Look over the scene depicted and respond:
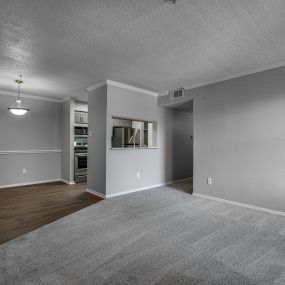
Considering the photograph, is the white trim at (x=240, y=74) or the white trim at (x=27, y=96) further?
the white trim at (x=27, y=96)

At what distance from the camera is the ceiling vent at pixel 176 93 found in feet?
15.3

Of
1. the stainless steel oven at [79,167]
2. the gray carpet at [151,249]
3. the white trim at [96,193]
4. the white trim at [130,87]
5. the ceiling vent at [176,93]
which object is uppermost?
the white trim at [130,87]

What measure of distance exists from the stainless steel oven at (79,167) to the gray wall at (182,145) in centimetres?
265

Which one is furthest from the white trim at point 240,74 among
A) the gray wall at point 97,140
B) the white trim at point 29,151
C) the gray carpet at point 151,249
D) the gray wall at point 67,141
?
the white trim at point 29,151

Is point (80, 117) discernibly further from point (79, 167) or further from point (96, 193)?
point (96, 193)

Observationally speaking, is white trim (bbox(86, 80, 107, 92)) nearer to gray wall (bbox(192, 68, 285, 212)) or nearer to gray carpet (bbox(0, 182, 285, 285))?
gray wall (bbox(192, 68, 285, 212))

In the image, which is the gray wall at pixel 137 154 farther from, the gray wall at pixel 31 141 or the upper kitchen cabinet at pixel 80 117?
the gray wall at pixel 31 141

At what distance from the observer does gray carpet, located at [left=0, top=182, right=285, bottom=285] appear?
1.74 m

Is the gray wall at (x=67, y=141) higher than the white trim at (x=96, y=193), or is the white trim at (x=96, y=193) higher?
the gray wall at (x=67, y=141)

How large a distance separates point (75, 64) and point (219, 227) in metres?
3.37

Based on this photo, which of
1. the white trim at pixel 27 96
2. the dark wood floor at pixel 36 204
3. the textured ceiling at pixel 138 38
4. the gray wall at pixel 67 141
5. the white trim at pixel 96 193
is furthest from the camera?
the gray wall at pixel 67 141

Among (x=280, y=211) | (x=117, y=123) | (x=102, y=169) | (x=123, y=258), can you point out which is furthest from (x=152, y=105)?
(x=123, y=258)

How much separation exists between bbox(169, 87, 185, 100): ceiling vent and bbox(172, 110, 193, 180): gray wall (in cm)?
87

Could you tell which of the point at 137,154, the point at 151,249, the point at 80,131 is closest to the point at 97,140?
the point at 137,154
